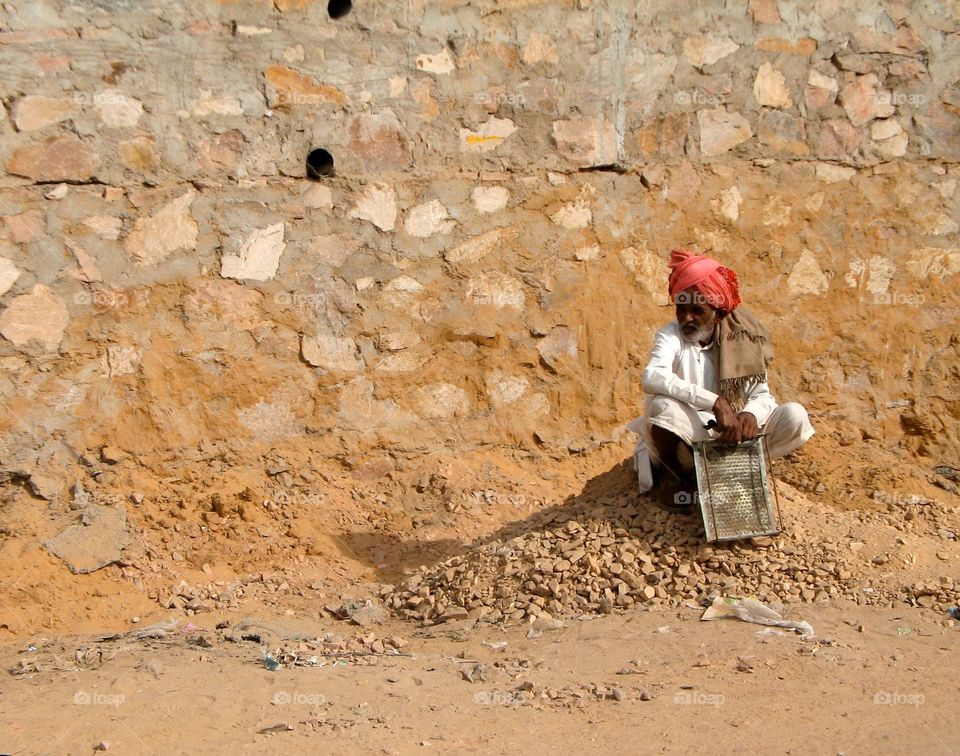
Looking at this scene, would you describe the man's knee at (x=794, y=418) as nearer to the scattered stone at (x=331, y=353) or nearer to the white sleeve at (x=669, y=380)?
the white sleeve at (x=669, y=380)

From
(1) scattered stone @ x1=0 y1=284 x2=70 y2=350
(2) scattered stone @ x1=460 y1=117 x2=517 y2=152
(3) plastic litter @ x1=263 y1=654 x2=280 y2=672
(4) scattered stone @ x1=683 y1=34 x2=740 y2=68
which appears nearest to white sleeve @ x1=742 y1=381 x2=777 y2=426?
(2) scattered stone @ x1=460 y1=117 x2=517 y2=152

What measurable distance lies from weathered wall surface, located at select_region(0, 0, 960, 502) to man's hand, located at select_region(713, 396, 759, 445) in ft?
4.39

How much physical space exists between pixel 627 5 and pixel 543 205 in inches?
44.5

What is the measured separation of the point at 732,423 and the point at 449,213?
6.32 ft

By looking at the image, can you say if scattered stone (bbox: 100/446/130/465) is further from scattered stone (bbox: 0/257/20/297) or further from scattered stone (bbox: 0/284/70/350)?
scattered stone (bbox: 0/257/20/297)

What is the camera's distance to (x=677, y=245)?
6441 mm

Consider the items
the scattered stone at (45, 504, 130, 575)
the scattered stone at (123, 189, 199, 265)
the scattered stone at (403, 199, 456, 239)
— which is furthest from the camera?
the scattered stone at (403, 199, 456, 239)

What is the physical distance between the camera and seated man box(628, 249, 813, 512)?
5.18 meters

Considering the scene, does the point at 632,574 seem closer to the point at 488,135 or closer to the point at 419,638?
the point at 419,638

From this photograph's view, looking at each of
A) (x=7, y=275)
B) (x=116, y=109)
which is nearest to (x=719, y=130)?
(x=116, y=109)

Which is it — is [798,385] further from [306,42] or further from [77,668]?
[77,668]

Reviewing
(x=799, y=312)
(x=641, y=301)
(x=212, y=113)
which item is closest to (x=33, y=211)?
(x=212, y=113)

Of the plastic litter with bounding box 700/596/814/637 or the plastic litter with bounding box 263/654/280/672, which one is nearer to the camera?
the plastic litter with bounding box 263/654/280/672

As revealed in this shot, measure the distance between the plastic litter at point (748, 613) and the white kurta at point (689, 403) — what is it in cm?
71
